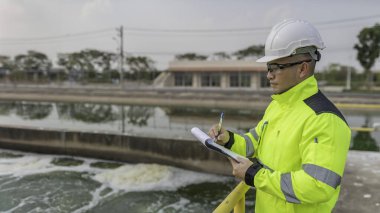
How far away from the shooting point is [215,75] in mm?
48406

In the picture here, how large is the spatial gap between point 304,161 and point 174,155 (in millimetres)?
7740

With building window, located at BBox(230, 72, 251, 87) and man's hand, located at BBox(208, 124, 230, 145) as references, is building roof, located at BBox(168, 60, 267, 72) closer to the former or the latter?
building window, located at BBox(230, 72, 251, 87)

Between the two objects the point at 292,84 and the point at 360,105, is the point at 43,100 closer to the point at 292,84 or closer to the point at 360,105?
the point at 360,105

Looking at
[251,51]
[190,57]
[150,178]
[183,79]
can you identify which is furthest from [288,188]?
[190,57]

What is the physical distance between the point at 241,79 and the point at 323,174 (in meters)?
46.3

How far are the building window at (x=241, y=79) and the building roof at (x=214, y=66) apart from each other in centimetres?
95

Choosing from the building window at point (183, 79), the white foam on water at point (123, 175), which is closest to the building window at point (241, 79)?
the building window at point (183, 79)

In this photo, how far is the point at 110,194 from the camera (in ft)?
24.5

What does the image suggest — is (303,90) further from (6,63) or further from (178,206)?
(6,63)

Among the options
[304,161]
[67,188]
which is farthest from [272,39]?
[67,188]

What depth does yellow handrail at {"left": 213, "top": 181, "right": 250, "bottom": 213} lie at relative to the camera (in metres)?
1.99

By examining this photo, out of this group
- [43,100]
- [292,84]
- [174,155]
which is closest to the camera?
[292,84]

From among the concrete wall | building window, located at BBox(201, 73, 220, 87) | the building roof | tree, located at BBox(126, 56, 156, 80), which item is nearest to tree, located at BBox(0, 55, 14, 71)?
tree, located at BBox(126, 56, 156, 80)

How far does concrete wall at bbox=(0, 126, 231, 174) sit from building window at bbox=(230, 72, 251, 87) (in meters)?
38.3
